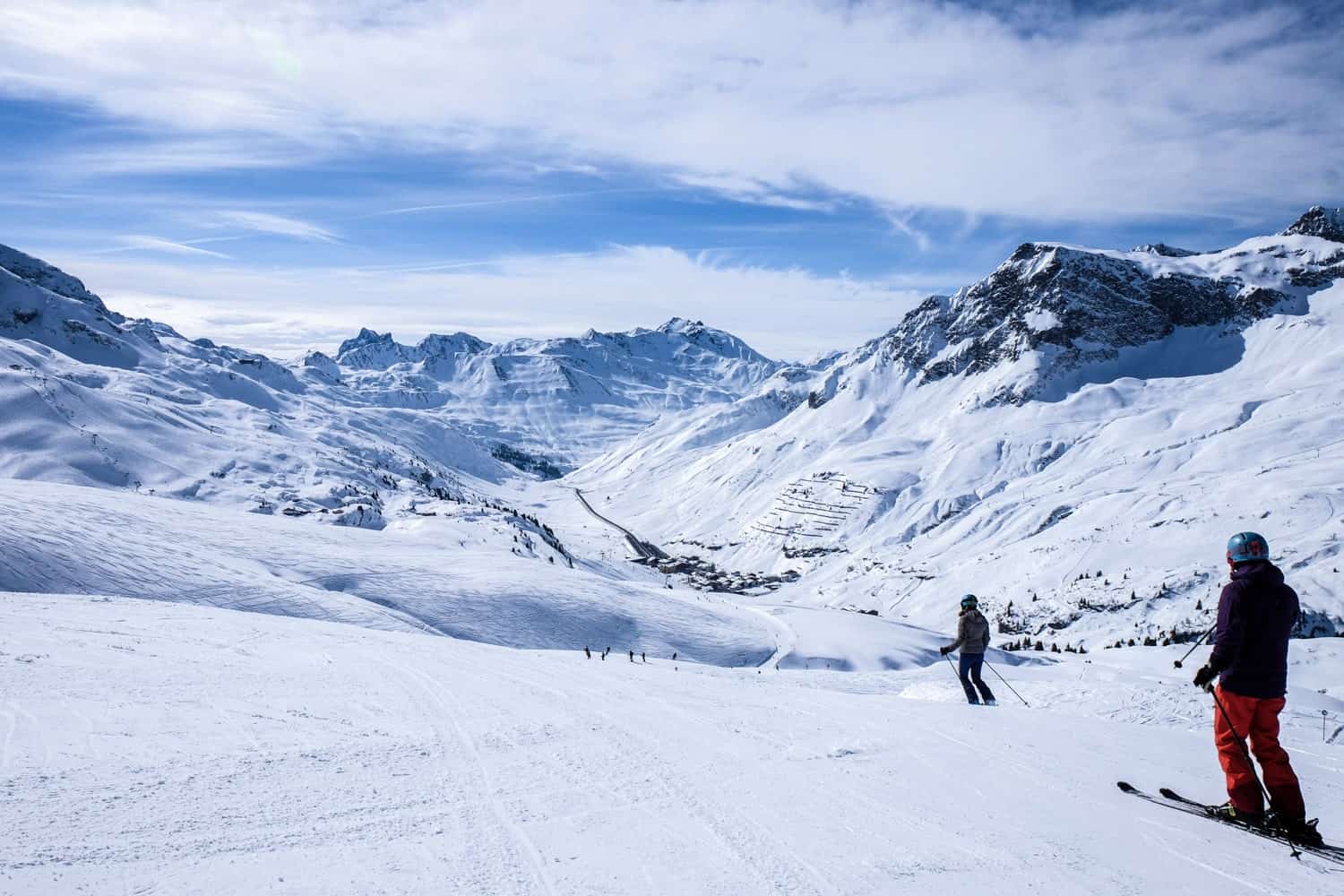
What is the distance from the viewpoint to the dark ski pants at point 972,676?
49.2 ft

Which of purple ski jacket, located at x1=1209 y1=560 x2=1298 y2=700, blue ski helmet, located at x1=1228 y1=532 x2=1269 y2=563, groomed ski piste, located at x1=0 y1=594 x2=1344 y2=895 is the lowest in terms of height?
groomed ski piste, located at x1=0 y1=594 x2=1344 y2=895

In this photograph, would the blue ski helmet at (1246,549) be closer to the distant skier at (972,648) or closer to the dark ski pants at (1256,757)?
the dark ski pants at (1256,757)

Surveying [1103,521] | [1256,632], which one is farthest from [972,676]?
[1103,521]

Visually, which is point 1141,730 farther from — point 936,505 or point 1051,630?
point 936,505

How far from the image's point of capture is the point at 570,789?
313 inches

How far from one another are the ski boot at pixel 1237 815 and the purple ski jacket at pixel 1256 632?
116 centimetres

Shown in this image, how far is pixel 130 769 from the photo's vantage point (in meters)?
7.69

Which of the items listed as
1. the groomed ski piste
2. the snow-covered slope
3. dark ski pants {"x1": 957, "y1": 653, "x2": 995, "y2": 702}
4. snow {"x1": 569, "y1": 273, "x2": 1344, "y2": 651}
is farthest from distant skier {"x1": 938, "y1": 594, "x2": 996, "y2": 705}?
snow {"x1": 569, "y1": 273, "x2": 1344, "y2": 651}

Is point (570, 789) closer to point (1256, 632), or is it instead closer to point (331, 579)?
point (1256, 632)

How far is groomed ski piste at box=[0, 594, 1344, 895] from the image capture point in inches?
235

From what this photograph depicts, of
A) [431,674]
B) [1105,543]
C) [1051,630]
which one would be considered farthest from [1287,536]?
[431,674]

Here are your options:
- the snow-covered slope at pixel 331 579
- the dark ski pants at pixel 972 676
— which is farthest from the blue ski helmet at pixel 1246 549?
the snow-covered slope at pixel 331 579

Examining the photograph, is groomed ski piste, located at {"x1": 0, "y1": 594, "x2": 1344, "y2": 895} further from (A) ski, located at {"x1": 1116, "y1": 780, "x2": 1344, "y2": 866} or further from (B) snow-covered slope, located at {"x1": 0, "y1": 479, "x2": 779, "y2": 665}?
(B) snow-covered slope, located at {"x1": 0, "y1": 479, "x2": 779, "y2": 665}

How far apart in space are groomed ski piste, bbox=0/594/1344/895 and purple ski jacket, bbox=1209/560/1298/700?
153cm
